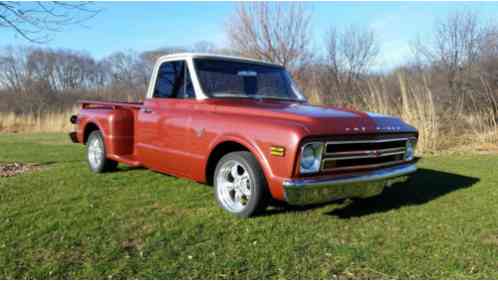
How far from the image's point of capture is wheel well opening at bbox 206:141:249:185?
427cm

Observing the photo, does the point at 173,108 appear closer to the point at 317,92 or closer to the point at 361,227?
the point at 361,227

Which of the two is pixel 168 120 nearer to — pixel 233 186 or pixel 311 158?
pixel 233 186

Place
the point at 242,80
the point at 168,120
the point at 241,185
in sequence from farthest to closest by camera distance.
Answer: the point at 242,80
the point at 168,120
the point at 241,185

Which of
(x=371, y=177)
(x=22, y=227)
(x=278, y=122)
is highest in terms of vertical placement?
(x=278, y=122)

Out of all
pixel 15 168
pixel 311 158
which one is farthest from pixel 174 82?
pixel 15 168

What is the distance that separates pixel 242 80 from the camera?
5.10m

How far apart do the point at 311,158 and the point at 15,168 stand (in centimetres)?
618

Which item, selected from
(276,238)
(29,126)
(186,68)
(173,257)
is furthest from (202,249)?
(29,126)

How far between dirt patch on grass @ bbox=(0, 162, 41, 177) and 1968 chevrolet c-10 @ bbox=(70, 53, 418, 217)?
199cm

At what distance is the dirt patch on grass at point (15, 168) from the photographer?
674cm

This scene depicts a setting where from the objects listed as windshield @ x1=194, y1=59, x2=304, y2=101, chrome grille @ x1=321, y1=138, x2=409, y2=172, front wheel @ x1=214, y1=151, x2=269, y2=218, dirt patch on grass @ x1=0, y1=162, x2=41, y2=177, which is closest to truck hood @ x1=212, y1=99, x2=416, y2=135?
chrome grille @ x1=321, y1=138, x2=409, y2=172

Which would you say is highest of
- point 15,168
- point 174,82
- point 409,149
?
point 174,82

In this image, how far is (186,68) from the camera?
5.01 metres

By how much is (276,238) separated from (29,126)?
21218 millimetres
